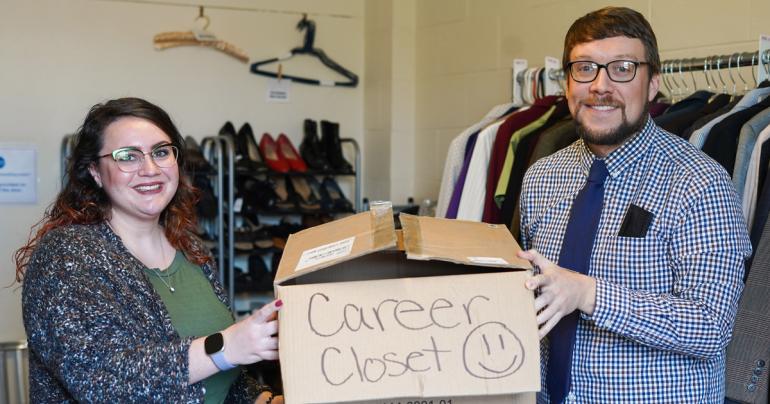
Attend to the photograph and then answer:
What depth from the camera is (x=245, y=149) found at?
14.0 feet

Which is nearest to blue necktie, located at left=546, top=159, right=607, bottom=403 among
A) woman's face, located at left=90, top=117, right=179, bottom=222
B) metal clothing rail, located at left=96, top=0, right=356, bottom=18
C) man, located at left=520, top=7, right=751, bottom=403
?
man, located at left=520, top=7, right=751, bottom=403

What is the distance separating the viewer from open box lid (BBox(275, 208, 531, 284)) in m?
1.16

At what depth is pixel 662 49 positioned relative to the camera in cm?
297

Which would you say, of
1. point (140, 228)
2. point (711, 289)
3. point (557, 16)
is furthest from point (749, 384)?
point (557, 16)

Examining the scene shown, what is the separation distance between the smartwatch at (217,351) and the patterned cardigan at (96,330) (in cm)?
4

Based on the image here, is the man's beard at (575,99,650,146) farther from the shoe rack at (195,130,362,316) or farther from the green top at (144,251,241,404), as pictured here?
the shoe rack at (195,130,362,316)

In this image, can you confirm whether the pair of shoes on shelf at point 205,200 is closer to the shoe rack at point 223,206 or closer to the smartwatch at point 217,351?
the shoe rack at point 223,206

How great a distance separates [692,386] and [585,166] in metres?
0.49

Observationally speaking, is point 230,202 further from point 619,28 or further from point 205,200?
point 619,28

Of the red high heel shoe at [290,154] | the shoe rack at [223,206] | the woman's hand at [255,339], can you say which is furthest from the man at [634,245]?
the red high heel shoe at [290,154]

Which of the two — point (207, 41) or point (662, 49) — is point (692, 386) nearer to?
point (662, 49)

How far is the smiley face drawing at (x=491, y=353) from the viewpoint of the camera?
45.4 inches

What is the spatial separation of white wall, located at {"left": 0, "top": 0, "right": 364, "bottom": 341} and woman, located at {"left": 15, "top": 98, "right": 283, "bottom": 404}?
8.22ft

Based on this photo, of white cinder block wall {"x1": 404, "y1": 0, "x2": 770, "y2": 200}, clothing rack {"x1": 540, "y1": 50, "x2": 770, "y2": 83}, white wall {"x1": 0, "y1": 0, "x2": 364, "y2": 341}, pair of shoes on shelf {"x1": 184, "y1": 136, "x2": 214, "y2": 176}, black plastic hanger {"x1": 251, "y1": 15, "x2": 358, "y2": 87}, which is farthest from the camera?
black plastic hanger {"x1": 251, "y1": 15, "x2": 358, "y2": 87}
